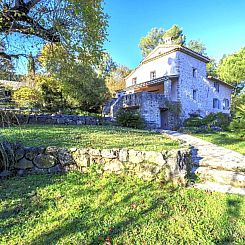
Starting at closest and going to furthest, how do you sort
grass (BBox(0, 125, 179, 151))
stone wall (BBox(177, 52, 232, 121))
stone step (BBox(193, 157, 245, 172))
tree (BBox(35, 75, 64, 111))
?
stone step (BBox(193, 157, 245, 172)), grass (BBox(0, 125, 179, 151)), tree (BBox(35, 75, 64, 111)), stone wall (BBox(177, 52, 232, 121))

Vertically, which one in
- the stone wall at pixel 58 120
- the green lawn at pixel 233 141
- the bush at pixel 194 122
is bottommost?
the green lawn at pixel 233 141

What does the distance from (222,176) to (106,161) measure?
2.66 m

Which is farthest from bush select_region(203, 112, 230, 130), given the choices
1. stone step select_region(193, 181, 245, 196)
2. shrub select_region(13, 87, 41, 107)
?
shrub select_region(13, 87, 41, 107)

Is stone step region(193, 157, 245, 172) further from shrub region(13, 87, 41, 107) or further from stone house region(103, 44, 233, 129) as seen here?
shrub region(13, 87, 41, 107)

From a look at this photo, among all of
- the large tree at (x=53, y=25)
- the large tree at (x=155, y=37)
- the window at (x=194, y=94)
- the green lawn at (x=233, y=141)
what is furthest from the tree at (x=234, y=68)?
the large tree at (x=53, y=25)

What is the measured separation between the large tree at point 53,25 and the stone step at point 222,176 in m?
5.56

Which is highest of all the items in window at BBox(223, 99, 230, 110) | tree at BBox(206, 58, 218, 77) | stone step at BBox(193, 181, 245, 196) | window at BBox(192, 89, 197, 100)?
tree at BBox(206, 58, 218, 77)

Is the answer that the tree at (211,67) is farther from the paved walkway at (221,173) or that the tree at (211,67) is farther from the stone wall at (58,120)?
the paved walkway at (221,173)

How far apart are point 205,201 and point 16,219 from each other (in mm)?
3247

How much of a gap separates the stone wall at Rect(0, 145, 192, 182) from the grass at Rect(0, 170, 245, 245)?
0.77 feet

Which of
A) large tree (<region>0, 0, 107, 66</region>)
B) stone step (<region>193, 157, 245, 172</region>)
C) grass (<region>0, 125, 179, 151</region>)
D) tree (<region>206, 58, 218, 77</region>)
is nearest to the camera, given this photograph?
stone step (<region>193, 157, 245, 172</region>)

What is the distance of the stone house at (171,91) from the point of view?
16.5 metres

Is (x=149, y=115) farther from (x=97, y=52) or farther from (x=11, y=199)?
(x=11, y=199)

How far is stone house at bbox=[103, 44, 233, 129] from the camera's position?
16.5m
